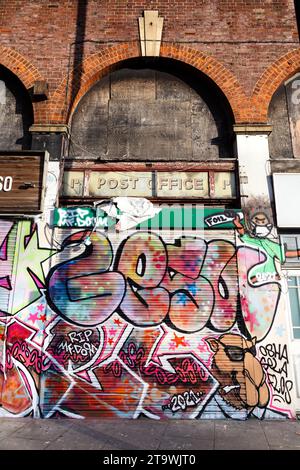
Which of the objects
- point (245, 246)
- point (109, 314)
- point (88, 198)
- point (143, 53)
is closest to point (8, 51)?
point (143, 53)

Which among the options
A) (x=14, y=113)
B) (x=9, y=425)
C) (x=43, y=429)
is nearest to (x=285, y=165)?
(x=14, y=113)

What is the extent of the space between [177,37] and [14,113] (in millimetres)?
4276

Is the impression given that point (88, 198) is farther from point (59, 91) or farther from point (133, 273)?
point (59, 91)

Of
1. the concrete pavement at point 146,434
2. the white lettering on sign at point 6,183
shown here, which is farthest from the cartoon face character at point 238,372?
the white lettering on sign at point 6,183

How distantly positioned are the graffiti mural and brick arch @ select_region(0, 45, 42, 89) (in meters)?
3.47

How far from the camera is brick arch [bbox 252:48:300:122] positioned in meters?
7.86

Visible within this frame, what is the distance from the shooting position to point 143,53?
27.0ft

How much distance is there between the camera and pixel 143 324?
6840 millimetres

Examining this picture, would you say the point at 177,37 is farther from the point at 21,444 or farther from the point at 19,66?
the point at 21,444

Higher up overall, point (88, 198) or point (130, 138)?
point (130, 138)

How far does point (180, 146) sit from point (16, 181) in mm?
3693

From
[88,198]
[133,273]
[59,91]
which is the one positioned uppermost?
[59,91]
